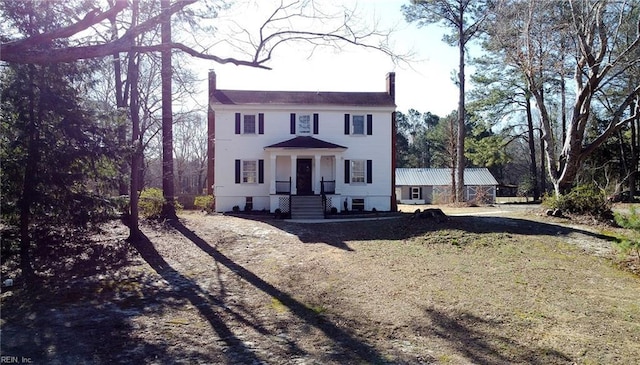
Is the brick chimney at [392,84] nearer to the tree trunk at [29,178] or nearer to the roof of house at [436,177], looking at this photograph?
the tree trunk at [29,178]

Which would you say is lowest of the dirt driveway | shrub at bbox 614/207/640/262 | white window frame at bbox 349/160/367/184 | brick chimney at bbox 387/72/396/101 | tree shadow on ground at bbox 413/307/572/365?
tree shadow on ground at bbox 413/307/572/365

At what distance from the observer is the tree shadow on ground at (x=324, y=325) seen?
5391mm

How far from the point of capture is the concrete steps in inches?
757

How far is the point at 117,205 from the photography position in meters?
10.5

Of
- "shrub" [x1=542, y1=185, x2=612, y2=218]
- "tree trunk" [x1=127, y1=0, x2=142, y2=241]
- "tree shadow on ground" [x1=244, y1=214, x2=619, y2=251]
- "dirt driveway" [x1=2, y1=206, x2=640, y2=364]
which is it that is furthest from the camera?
"shrub" [x1=542, y1=185, x2=612, y2=218]

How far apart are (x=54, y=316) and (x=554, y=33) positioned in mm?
17427

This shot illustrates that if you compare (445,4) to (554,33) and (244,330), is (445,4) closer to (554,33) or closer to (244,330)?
(554,33)

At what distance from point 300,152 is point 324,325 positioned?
48.1ft

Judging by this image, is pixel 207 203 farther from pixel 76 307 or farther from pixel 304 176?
pixel 76 307

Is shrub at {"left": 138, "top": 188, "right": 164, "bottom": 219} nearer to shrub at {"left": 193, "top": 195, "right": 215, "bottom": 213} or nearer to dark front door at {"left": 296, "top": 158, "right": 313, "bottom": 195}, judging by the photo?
shrub at {"left": 193, "top": 195, "right": 215, "bottom": 213}

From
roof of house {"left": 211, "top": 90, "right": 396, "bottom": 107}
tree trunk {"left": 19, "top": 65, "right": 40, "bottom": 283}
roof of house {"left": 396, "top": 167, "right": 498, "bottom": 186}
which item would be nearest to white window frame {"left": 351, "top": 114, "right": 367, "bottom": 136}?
roof of house {"left": 211, "top": 90, "right": 396, "bottom": 107}

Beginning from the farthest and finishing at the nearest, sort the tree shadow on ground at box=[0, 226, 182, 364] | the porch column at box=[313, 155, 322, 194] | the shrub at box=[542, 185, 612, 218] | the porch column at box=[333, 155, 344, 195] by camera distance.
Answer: the porch column at box=[333, 155, 344, 195] → the porch column at box=[313, 155, 322, 194] → the shrub at box=[542, 185, 612, 218] → the tree shadow on ground at box=[0, 226, 182, 364]

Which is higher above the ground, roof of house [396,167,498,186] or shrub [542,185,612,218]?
roof of house [396,167,498,186]

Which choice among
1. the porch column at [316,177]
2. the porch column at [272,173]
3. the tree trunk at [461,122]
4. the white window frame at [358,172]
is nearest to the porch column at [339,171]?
the white window frame at [358,172]
